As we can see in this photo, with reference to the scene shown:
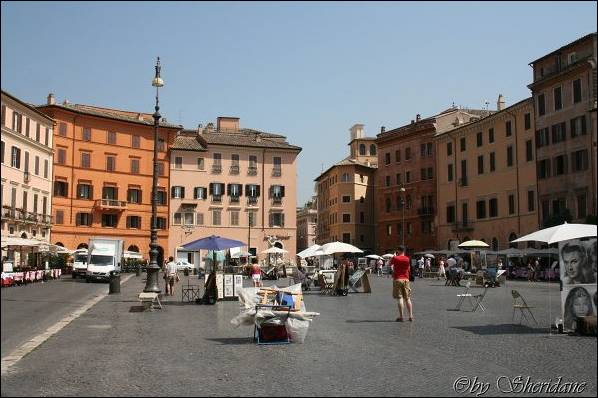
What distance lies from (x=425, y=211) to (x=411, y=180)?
462 centimetres

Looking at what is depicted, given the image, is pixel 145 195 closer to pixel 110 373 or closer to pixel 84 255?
pixel 84 255

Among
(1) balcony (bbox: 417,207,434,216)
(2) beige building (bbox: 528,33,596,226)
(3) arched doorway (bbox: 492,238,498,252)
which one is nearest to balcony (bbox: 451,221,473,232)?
(3) arched doorway (bbox: 492,238,498,252)

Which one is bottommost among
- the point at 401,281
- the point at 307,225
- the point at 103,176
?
the point at 401,281

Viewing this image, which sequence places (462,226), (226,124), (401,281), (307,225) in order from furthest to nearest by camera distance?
(307,225), (226,124), (462,226), (401,281)

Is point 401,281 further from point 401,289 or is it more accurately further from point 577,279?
point 577,279

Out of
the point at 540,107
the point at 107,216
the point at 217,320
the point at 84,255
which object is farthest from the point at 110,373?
the point at 107,216

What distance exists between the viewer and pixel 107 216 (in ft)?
215

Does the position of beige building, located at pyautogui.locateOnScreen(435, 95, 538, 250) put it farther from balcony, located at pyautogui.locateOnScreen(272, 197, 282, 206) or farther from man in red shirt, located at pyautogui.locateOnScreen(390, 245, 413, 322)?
man in red shirt, located at pyautogui.locateOnScreen(390, 245, 413, 322)

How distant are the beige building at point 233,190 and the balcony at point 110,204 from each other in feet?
20.3

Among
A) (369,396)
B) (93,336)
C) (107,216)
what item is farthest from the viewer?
(107,216)

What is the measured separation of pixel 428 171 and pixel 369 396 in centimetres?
6491

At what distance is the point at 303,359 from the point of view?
29.7ft

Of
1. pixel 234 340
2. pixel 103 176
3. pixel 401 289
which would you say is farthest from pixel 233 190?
pixel 234 340

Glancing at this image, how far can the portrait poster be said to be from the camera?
1011 centimetres
